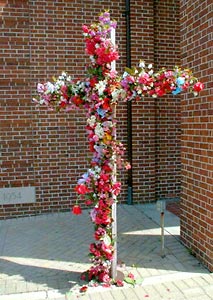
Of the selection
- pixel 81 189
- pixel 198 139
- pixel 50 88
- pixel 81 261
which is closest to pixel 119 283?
pixel 81 261

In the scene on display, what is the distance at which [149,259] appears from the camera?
4.27 m

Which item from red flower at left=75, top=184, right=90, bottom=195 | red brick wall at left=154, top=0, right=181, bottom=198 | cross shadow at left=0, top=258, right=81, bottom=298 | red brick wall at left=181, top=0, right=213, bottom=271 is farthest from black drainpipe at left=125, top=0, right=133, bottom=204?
red flower at left=75, top=184, right=90, bottom=195

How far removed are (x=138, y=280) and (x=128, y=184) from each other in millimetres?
3217

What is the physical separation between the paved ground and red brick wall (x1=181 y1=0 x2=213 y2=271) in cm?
32

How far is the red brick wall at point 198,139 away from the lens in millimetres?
3922

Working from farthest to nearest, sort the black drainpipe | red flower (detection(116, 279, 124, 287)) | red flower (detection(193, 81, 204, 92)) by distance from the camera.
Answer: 1. the black drainpipe
2. red flower (detection(116, 279, 124, 287))
3. red flower (detection(193, 81, 204, 92))

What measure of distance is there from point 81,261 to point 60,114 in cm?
305

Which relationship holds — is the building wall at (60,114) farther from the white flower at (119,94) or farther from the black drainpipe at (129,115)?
the white flower at (119,94)

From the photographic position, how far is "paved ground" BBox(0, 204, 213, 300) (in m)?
3.52

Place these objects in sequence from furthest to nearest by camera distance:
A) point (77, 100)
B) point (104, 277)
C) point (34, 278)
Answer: point (34, 278)
point (104, 277)
point (77, 100)

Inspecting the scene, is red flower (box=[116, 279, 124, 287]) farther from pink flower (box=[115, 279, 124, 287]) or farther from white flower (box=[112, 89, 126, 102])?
white flower (box=[112, 89, 126, 102])

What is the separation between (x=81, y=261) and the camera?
4.27 metres

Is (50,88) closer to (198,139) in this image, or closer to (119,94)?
(119,94)

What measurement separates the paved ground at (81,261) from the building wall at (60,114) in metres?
0.83
